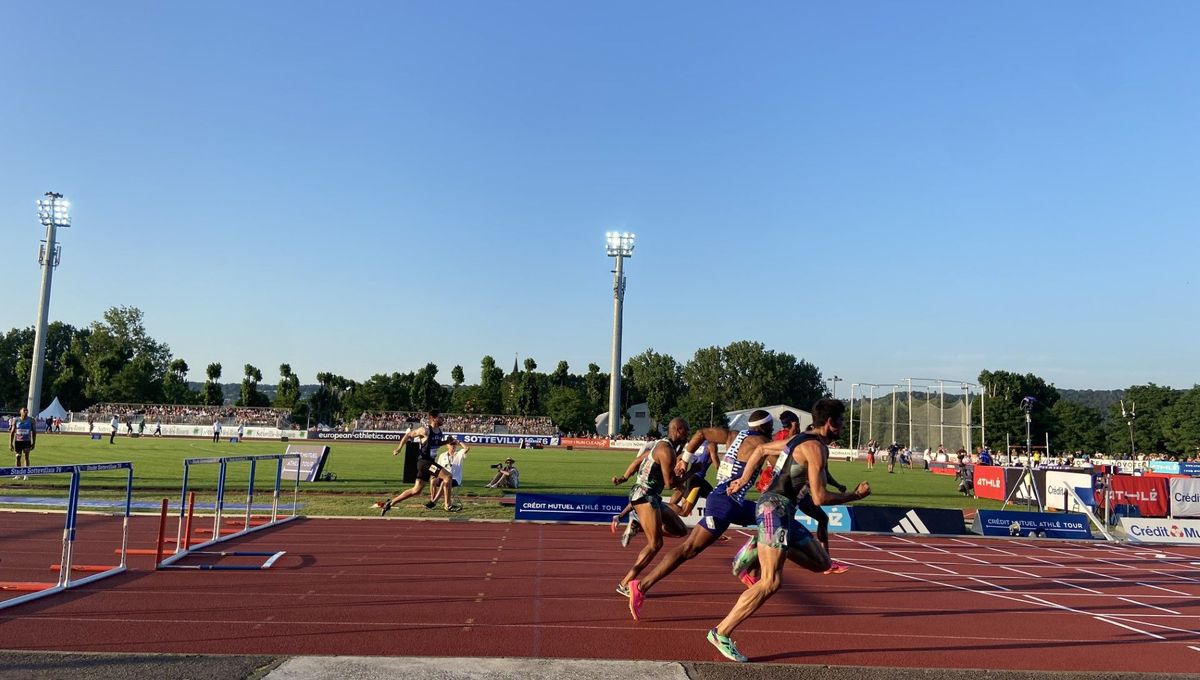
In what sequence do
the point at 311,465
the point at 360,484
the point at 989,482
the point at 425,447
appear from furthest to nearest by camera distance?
the point at 989,482, the point at 360,484, the point at 311,465, the point at 425,447

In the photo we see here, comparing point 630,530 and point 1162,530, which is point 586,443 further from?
point 630,530

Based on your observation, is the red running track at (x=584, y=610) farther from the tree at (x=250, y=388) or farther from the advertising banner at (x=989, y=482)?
the tree at (x=250, y=388)

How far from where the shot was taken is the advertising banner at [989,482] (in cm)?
2797

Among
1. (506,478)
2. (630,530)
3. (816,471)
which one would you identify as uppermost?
(816,471)

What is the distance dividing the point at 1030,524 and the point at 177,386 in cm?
11410

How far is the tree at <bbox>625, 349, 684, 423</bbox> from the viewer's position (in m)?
141

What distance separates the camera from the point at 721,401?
14212 centimetres

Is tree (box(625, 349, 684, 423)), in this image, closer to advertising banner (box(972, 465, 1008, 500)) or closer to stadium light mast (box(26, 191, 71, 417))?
stadium light mast (box(26, 191, 71, 417))

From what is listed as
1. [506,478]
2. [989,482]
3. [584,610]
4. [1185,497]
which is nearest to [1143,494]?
[1185,497]

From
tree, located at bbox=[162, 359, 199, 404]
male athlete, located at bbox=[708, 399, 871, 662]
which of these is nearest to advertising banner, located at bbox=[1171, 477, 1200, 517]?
male athlete, located at bbox=[708, 399, 871, 662]

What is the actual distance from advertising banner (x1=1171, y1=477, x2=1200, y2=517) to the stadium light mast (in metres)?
75.9

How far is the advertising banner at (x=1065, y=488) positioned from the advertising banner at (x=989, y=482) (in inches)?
110

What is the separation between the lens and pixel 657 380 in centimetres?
14325

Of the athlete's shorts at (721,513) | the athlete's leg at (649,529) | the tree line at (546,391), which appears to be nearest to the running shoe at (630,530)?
the athlete's leg at (649,529)
